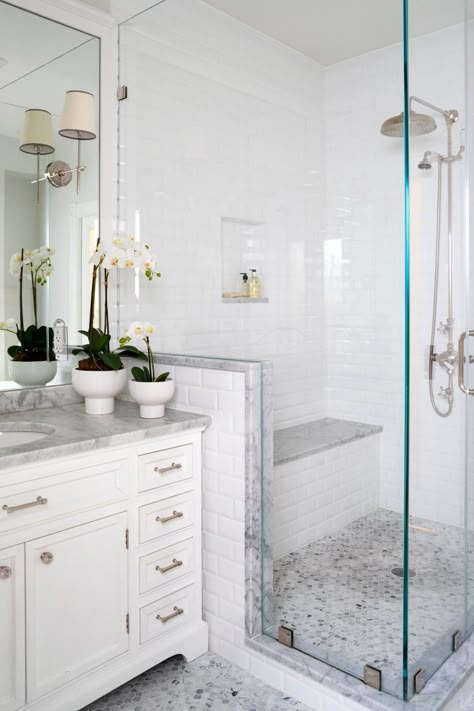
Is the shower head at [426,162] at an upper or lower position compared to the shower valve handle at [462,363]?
upper

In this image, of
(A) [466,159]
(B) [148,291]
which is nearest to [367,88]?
(A) [466,159]

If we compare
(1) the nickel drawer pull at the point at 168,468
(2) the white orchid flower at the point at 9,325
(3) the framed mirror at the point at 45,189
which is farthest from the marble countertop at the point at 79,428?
(2) the white orchid flower at the point at 9,325

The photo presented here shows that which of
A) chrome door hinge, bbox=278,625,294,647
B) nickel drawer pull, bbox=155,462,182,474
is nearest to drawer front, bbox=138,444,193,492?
nickel drawer pull, bbox=155,462,182,474

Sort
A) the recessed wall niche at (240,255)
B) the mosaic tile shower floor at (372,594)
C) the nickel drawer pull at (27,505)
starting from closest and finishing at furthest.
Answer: the nickel drawer pull at (27,505)
the mosaic tile shower floor at (372,594)
the recessed wall niche at (240,255)

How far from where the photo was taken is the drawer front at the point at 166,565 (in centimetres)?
197

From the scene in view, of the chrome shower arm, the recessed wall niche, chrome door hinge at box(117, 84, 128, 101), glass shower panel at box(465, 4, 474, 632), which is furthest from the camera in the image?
the recessed wall niche

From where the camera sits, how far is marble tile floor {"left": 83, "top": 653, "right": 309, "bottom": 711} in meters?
1.87

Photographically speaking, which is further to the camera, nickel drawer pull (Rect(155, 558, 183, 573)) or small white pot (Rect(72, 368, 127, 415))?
small white pot (Rect(72, 368, 127, 415))

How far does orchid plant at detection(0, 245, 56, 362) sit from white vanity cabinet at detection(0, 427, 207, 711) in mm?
715

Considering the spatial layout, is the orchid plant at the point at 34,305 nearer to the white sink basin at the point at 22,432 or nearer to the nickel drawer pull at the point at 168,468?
the white sink basin at the point at 22,432

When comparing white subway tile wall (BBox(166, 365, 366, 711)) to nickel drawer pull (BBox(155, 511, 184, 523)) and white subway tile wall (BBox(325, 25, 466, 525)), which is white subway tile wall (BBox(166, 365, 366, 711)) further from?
white subway tile wall (BBox(325, 25, 466, 525))

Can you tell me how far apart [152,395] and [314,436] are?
4.05ft

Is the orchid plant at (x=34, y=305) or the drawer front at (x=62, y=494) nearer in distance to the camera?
the drawer front at (x=62, y=494)

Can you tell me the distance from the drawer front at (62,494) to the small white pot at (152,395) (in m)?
0.28
